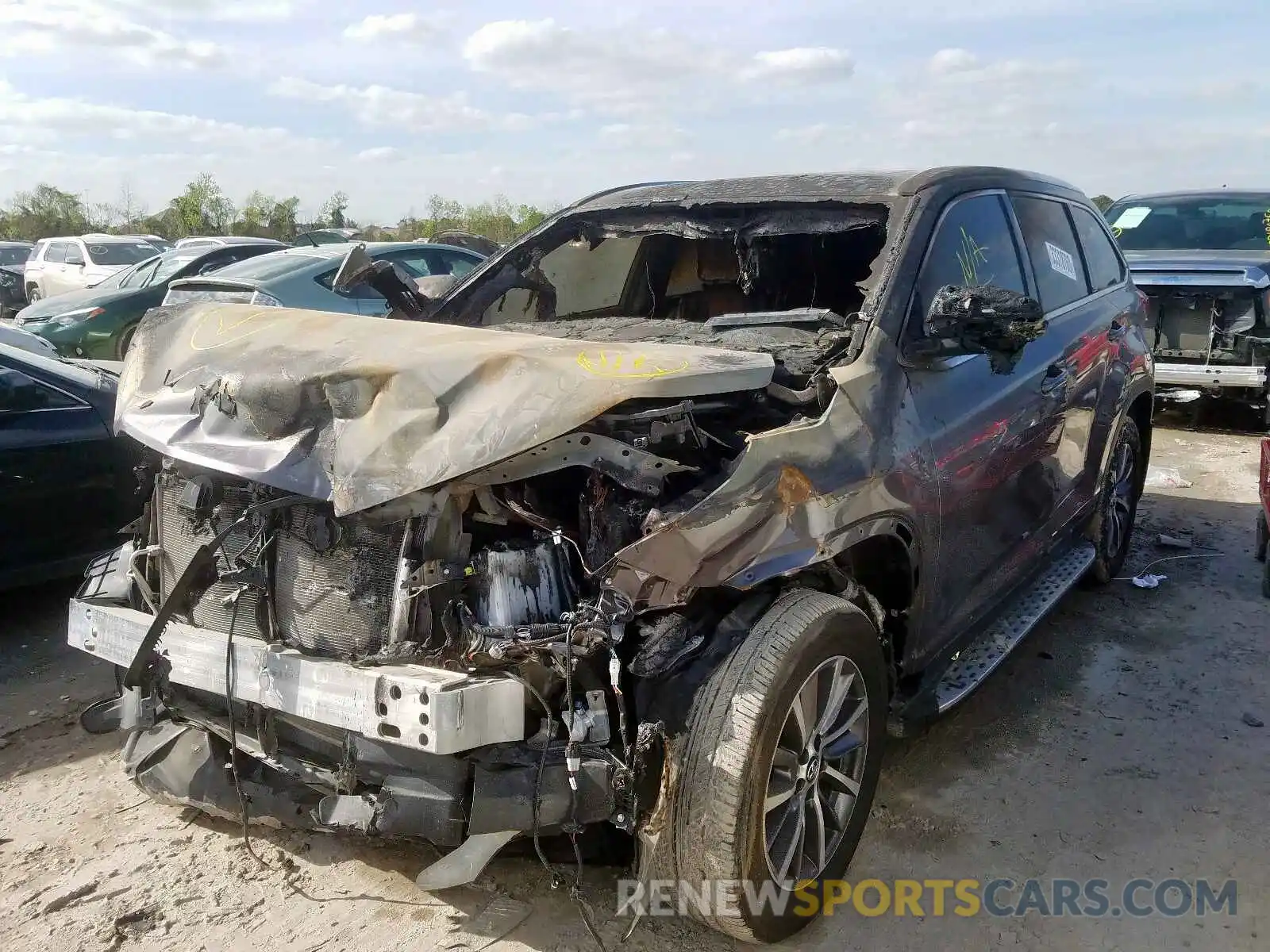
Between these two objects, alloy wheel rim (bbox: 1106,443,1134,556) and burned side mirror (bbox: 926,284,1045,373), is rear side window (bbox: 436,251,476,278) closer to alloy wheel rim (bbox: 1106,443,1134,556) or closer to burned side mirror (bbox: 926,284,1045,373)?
alloy wheel rim (bbox: 1106,443,1134,556)

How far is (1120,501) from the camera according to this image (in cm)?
525

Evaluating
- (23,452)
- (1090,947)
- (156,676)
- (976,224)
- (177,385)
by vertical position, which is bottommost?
(1090,947)

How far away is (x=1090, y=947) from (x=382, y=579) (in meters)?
2.09

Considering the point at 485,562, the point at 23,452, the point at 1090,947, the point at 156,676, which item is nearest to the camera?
the point at 485,562

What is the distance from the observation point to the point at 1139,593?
17.1 ft

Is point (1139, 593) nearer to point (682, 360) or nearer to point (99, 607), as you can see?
point (682, 360)

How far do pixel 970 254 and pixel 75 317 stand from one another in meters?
10.1

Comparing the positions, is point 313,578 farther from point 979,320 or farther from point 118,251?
point 118,251

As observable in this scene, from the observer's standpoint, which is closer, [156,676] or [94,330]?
[156,676]

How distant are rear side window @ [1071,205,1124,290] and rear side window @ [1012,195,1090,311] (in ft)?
0.44

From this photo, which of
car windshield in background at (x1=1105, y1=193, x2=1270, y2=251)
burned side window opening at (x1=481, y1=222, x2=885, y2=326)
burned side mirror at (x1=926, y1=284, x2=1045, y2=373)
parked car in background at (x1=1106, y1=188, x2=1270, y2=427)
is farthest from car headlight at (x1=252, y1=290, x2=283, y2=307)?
car windshield in background at (x1=1105, y1=193, x2=1270, y2=251)

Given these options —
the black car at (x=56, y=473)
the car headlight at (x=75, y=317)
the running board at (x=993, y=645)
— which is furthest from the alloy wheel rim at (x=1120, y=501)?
the car headlight at (x=75, y=317)

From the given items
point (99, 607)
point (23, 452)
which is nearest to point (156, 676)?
point (99, 607)

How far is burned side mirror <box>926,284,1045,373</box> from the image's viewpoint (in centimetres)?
288
